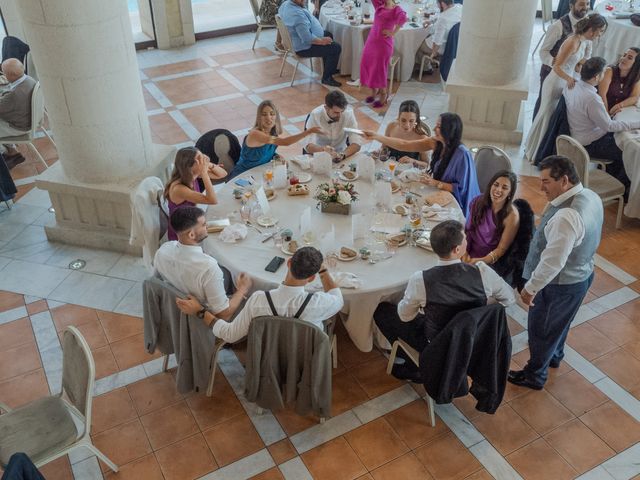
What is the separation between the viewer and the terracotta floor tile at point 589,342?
4.36 metres

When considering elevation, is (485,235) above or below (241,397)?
above

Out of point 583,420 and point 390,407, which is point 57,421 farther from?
point 583,420

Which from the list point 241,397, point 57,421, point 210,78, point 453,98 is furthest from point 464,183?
point 210,78

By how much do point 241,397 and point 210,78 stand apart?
6114 millimetres

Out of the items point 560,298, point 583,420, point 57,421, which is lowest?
point 583,420

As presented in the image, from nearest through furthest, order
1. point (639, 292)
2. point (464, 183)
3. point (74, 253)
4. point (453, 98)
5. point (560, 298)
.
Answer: point (560, 298)
point (464, 183)
point (639, 292)
point (74, 253)
point (453, 98)

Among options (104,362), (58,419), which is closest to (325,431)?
(58,419)

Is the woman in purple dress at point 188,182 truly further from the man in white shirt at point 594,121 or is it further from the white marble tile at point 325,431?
the man in white shirt at point 594,121

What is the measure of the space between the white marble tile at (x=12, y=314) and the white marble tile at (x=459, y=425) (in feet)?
10.5

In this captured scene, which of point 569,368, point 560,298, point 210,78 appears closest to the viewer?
point 560,298

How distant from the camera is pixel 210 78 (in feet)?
29.3

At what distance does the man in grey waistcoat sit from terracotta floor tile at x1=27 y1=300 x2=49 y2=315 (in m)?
3.58

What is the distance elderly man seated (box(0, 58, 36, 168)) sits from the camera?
19.9ft

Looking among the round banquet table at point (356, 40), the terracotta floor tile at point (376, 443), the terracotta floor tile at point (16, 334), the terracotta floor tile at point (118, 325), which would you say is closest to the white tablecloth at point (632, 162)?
the terracotta floor tile at point (376, 443)
